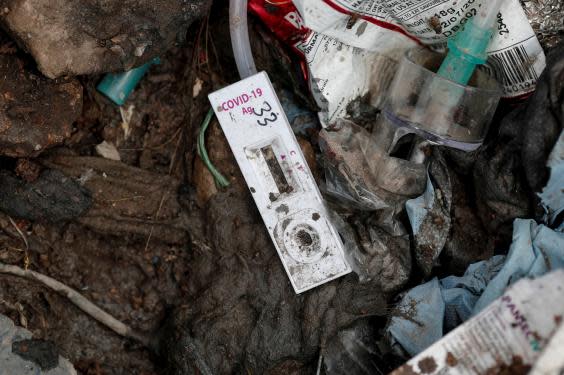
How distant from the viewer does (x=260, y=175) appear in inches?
57.8

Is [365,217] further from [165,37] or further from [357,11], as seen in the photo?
[165,37]

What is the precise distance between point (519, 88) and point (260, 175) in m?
0.65

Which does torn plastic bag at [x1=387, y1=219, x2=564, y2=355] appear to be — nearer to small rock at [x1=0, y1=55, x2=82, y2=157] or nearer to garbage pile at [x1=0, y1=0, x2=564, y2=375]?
garbage pile at [x1=0, y1=0, x2=564, y2=375]

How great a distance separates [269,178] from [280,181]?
0.10 ft

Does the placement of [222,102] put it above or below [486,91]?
below

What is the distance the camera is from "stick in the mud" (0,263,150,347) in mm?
1512

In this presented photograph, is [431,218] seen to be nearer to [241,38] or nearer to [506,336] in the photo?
[506,336]

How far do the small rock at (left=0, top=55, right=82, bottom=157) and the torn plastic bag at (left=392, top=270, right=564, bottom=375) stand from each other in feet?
3.13

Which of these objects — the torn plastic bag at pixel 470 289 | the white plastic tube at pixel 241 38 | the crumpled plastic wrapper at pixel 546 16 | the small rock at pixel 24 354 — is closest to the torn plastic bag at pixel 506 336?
the torn plastic bag at pixel 470 289

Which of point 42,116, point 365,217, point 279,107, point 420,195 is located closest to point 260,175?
point 279,107

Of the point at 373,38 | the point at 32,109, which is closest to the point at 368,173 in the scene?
the point at 373,38

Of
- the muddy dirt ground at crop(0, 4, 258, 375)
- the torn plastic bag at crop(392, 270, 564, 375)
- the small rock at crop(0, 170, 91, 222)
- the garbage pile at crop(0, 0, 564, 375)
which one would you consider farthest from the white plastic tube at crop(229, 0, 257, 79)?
the torn plastic bag at crop(392, 270, 564, 375)

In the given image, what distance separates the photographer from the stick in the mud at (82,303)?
4.96ft

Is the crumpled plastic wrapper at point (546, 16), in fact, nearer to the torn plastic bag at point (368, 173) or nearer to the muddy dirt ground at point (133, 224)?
the torn plastic bag at point (368, 173)
